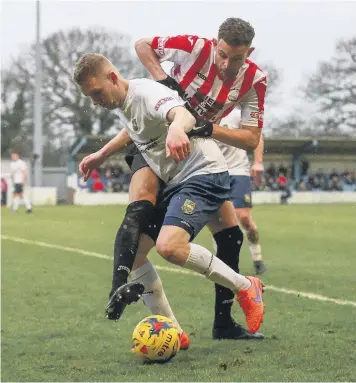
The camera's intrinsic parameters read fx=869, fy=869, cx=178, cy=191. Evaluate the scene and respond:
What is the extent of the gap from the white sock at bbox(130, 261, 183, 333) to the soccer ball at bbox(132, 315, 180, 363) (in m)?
0.40

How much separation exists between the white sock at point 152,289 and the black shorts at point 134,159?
0.68m

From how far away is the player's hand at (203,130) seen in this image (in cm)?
571

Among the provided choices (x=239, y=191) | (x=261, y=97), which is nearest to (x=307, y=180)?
(x=239, y=191)

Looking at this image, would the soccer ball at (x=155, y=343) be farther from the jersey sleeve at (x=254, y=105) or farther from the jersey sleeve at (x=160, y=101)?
the jersey sleeve at (x=254, y=105)

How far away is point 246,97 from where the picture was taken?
6.07 metres

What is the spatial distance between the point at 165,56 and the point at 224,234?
4.38ft

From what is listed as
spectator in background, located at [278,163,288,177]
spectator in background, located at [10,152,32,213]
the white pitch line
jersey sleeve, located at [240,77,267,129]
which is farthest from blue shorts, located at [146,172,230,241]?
spectator in background, located at [278,163,288,177]

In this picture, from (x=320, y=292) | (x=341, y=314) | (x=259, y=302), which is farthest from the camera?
(x=320, y=292)

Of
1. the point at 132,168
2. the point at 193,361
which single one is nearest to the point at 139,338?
the point at 193,361

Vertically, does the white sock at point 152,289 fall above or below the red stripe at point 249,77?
below

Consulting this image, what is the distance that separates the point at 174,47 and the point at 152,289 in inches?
66.5

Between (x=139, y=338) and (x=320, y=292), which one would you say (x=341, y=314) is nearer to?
(x=320, y=292)

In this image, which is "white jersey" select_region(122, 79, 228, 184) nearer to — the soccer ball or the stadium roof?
the soccer ball

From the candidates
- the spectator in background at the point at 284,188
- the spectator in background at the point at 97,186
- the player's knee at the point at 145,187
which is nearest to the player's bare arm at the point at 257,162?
the player's knee at the point at 145,187
